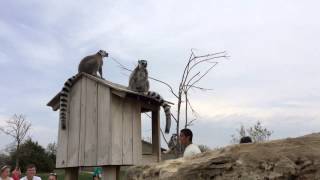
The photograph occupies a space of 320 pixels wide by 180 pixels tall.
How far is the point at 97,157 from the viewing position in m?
7.75

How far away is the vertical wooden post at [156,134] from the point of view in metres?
9.03

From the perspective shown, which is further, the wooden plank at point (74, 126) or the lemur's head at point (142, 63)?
the lemur's head at point (142, 63)

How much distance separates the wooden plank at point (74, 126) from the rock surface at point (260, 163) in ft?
16.3

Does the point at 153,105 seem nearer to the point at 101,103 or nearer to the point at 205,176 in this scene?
the point at 101,103

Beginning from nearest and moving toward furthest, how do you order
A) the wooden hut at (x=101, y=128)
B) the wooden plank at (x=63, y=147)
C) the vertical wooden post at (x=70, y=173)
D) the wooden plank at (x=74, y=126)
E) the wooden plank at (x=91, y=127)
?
the wooden hut at (x=101, y=128)
the wooden plank at (x=91, y=127)
the wooden plank at (x=74, y=126)
the wooden plank at (x=63, y=147)
the vertical wooden post at (x=70, y=173)

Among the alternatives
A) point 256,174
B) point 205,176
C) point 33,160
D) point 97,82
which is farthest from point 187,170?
point 33,160

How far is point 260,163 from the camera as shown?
309cm

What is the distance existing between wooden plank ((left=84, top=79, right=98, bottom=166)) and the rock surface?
450 cm

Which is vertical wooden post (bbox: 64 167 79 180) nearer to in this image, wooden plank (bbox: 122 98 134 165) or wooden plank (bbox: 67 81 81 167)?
wooden plank (bbox: 67 81 81 167)

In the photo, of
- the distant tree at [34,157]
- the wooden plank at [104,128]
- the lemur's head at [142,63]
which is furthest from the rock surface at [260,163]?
the distant tree at [34,157]

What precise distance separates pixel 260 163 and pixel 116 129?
4933 millimetres

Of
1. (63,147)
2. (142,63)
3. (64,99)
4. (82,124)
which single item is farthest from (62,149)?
(142,63)

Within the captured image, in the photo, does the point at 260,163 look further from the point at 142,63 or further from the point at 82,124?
the point at 142,63

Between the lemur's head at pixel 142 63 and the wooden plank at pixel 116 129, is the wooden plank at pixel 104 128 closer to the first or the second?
the wooden plank at pixel 116 129
